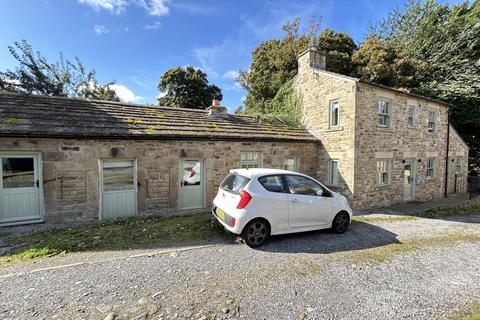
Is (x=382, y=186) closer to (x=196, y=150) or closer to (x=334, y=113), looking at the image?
(x=334, y=113)

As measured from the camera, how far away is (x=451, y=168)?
1461 cm

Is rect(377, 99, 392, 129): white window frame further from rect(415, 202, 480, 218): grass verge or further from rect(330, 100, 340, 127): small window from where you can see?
rect(415, 202, 480, 218): grass verge

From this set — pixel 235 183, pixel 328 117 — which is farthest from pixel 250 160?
pixel 235 183

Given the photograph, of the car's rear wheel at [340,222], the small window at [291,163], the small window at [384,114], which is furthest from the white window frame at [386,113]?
the car's rear wheel at [340,222]

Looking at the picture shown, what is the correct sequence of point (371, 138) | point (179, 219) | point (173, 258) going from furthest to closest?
point (371, 138) → point (179, 219) → point (173, 258)

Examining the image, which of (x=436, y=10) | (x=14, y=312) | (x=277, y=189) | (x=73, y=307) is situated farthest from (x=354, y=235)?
(x=436, y=10)

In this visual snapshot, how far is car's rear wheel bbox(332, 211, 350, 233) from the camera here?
656cm

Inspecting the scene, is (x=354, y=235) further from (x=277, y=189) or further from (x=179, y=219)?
(x=179, y=219)

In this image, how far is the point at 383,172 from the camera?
10.9 metres

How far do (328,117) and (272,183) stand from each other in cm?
670

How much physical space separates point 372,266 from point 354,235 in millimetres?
1864

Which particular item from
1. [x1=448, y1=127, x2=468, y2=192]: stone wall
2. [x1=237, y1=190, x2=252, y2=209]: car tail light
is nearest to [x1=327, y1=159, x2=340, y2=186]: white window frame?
[x1=237, y1=190, x2=252, y2=209]: car tail light

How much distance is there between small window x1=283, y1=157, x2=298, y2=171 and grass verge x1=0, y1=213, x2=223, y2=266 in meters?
5.13

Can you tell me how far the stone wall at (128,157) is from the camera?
7.15 m
